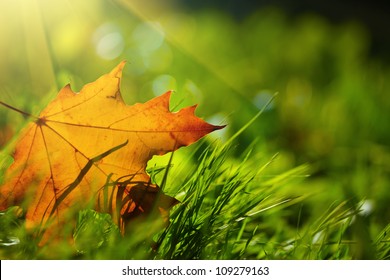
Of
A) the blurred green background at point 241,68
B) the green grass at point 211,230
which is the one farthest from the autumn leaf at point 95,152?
the blurred green background at point 241,68

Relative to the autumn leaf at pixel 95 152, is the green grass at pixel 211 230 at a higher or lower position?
lower

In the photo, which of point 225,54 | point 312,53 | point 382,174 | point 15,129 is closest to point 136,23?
point 225,54

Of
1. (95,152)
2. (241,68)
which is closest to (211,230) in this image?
(95,152)

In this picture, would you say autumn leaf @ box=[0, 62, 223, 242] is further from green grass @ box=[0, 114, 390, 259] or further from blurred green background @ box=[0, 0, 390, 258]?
blurred green background @ box=[0, 0, 390, 258]

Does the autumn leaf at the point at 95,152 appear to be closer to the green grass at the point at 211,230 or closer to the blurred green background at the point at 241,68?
the green grass at the point at 211,230

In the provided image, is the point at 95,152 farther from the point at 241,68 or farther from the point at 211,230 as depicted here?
the point at 241,68

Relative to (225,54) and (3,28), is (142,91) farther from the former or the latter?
(3,28)

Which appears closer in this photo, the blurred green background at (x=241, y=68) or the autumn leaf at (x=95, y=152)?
the autumn leaf at (x=95, y=152)
